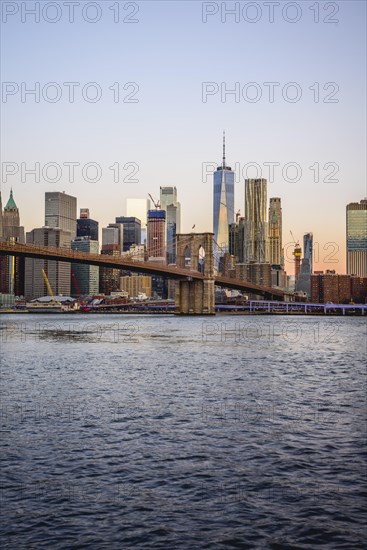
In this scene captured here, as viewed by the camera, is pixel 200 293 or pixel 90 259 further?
pixel 200 293

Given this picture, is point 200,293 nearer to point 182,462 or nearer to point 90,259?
Answer: point 90,259

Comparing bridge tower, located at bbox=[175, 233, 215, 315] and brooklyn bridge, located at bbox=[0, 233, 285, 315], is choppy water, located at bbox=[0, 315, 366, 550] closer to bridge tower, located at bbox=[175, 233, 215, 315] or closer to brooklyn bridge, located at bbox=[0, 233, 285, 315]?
brooklyn bridge, located at bbox=[0, 233, 285, 315]

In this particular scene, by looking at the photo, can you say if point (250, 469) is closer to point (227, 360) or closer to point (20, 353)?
Result: point (227, 360)

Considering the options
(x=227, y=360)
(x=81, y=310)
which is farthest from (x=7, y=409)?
(x=81, y=310)

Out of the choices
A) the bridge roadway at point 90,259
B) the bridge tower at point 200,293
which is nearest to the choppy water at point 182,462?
the bridge roadway at point 90,259

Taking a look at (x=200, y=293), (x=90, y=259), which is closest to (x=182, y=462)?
(x=90, y=259)

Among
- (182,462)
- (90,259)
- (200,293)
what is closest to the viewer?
(182,462)
